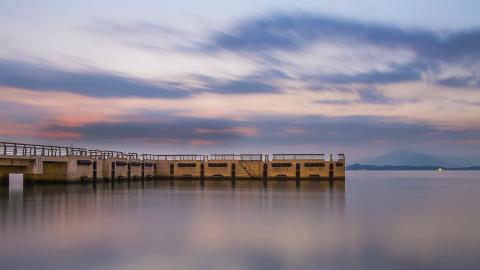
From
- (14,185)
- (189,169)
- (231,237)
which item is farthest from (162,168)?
(231,237)

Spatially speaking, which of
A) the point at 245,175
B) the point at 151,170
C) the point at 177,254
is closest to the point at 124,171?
the point at 151,170

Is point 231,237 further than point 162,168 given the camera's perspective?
No

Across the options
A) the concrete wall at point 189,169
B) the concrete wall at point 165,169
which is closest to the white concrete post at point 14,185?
the concrete wall at point 165,169

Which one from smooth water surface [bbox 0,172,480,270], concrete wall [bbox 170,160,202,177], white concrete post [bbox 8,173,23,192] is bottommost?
smooth water surface [bbox 0,172,480,270]

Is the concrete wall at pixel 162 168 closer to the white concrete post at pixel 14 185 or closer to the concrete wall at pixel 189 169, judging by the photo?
the concrete wall at pixel 189 169

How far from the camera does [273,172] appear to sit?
70.6m

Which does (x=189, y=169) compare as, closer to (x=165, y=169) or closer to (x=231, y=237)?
(x=165, y=169)

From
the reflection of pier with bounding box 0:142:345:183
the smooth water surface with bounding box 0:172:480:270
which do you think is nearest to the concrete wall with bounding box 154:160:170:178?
the reflection of pier with bounding box 0:142:345:183

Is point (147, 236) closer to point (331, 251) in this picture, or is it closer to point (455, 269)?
point (331, 251)

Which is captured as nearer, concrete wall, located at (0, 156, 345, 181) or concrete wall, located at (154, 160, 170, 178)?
concrete wall, located at (0, 156, 345, 181)

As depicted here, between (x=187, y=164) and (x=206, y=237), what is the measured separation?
5419 cm

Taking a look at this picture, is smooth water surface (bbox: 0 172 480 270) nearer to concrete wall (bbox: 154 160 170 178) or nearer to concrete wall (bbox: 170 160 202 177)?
concrete wall (bbox: 170 160 202 177)

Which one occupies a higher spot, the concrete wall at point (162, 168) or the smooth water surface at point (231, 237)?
the concrete wall at point (162, 168)

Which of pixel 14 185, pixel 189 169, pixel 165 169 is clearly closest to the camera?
pixel 14 185
